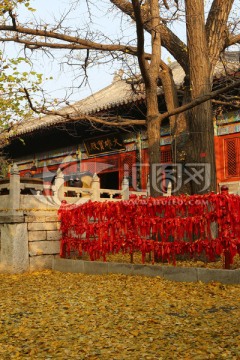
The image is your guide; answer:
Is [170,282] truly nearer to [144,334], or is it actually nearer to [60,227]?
[144,334]

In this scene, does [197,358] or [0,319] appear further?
[0,319]

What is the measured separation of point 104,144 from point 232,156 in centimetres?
460

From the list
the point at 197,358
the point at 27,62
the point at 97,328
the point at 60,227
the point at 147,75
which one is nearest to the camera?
the point at 197,358

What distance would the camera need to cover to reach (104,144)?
44.1 ft

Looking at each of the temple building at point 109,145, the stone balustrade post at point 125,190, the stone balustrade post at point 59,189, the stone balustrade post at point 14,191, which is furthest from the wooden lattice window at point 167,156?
the stone balustrade post at point 14,191

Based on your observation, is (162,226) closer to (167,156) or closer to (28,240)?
(28,240)

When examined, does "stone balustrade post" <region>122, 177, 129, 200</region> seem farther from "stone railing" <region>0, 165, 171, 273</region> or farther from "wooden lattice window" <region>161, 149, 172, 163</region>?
"stone railing" <region>0, 165, 171, 273</region>

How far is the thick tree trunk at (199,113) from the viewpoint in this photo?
7160 millimetres

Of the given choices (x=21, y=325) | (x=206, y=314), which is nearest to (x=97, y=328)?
(x=21, y=325)

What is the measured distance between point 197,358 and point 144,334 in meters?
0.71

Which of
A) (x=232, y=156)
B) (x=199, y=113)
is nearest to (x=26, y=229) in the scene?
Answer: (x=199, y=113)

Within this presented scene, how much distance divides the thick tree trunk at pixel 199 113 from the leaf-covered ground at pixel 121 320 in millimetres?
2054

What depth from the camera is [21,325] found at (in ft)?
13.1

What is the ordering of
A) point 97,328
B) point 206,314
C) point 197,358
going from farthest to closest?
1. point 206,314
2. point 97,328
3. point 197,358
